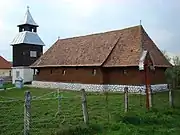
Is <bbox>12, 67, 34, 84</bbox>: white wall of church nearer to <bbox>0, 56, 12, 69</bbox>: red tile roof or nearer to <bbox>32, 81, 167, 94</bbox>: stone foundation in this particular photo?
<bbox>32, 81, 167, 94</bbox>: stone foundation

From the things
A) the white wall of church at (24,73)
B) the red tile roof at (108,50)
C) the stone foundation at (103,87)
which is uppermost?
the red tile roof at (108,50)

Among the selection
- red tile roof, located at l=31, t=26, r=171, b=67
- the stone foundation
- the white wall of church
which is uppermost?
red tile roof, located at l=31, t=26, r=171, b=67

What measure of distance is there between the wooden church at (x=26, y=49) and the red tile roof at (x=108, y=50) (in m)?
7.39

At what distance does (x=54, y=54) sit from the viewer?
121 ft

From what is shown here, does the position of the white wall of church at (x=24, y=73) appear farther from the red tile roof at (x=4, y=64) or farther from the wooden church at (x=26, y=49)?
the red tile roof at (x=4, y=64)

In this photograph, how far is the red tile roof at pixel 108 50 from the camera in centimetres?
2759

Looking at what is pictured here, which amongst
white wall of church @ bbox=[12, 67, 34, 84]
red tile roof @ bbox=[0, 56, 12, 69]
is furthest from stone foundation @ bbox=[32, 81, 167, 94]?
red tile roof @ bbox=[0, 56, 12, 69]

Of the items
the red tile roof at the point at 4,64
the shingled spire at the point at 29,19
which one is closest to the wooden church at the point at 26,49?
the shingled spire at the point at 29,19

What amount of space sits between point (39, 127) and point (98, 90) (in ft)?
63.2

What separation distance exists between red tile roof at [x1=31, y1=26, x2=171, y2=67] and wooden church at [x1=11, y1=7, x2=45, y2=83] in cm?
739

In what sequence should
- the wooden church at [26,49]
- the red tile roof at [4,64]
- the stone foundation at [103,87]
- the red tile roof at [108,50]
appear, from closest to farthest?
the stone foundation at [103,87] < the red tile roof at [108,50] < the wooden church at [26,49] < the red tile roof at [4,64]

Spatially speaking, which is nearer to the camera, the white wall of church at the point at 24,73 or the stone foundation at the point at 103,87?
the stone foundation at the point at 103,87

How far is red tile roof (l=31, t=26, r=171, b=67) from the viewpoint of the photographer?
90.5 feet

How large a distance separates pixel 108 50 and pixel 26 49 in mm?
18266
